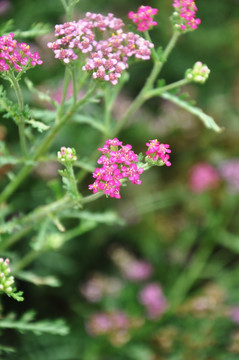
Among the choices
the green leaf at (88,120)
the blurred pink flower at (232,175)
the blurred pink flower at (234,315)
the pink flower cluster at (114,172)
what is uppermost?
the blurred pink flower at (232,175)

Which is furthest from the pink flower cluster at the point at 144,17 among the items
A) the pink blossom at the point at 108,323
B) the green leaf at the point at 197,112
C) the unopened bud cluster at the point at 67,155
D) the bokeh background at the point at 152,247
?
the pink blossom at the point at 108,323

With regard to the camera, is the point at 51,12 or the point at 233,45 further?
the point at 233,45

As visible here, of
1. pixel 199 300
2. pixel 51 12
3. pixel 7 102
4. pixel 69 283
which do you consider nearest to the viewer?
pixel 7 102

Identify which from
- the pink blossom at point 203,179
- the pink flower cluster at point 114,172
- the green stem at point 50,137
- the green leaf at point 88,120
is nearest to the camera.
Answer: the pink flower cluster at point 114,172

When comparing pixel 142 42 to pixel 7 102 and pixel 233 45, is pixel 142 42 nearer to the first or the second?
pixel 7 102

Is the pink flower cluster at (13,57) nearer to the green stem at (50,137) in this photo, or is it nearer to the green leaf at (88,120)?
the green stem at (50,137)

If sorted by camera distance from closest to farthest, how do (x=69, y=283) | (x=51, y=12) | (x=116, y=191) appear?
(x=116, y=191) < (x=69, y=283) < (x=51, y=12)

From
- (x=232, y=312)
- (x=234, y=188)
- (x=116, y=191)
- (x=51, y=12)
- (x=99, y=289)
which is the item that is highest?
(x=51, y=12)

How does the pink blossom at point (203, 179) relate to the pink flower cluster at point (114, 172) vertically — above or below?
above

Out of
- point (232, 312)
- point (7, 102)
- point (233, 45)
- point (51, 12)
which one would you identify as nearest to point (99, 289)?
point (232, 312)
